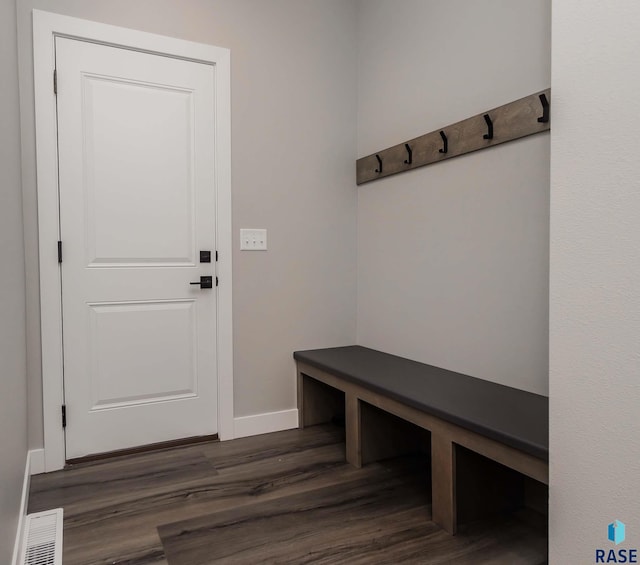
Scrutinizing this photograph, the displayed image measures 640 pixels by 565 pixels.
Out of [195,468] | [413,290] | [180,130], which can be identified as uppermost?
[180,130]

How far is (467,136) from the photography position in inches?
83.7

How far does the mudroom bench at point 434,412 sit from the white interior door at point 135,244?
657mm

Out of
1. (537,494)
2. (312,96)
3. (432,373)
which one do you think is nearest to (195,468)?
(432,373)

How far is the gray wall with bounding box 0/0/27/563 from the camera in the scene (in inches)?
51.2

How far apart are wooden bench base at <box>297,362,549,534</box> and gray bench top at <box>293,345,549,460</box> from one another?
1.5 inches

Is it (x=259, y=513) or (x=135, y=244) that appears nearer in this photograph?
(x=259, y=513)

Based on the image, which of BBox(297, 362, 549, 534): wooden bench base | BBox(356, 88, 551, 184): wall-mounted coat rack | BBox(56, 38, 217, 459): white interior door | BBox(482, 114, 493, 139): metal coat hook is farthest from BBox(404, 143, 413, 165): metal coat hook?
BBox(297, 362, 549, 534): wooden bench base

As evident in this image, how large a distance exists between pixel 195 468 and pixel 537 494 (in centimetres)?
148

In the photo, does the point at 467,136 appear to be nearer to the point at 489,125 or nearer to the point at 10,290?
the point at 489,125

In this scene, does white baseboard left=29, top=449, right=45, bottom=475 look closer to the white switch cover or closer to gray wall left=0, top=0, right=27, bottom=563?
gray wall left=0, top=0, right=27, bottom=563

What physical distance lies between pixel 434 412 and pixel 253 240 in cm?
143

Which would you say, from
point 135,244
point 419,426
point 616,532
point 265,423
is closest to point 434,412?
point 419,426

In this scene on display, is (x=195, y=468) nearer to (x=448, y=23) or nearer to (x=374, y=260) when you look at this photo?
(x=374, y=260)

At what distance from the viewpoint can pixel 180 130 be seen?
2.50 meters
